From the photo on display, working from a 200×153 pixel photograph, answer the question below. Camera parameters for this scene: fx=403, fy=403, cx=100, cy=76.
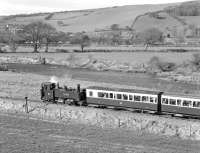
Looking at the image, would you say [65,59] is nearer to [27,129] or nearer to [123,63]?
[123,63]

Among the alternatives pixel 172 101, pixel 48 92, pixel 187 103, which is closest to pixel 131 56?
pixel 48 92

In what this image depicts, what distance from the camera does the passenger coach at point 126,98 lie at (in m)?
37.2

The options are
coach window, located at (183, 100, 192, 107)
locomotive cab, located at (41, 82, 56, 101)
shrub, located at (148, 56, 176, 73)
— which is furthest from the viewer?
shrub, located at (148, 56, 176, 73)

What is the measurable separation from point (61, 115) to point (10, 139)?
7.76m

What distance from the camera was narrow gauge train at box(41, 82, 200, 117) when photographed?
117 ft

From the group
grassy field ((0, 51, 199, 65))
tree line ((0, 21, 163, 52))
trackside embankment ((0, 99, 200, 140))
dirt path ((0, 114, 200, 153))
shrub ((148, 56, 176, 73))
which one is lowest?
dirt path ((0, 114, 200, 153))

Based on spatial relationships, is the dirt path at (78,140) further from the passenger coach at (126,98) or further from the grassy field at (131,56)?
the grassy field at (131,56)

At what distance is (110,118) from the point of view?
3731 centimetres

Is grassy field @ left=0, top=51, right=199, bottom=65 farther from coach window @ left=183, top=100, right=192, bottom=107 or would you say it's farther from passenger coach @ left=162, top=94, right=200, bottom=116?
coach window @ left=183, top=100, right=192, bottom=107

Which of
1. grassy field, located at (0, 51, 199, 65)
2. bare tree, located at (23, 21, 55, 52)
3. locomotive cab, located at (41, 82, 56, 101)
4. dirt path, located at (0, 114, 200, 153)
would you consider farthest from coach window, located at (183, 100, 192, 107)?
bare tree, located at (23, 21, 55, 52)

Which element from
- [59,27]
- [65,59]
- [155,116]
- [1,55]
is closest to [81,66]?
[65,59]

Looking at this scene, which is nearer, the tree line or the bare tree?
the tree line

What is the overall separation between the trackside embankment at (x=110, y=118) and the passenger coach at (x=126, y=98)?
835 mm

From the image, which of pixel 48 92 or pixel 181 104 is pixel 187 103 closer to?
pixel 181 104
